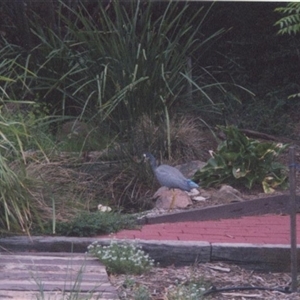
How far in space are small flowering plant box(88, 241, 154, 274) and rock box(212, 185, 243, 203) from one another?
225cm

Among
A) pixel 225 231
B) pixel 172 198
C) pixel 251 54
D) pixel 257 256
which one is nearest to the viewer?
pixel 257 256

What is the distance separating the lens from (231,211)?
8.00 m

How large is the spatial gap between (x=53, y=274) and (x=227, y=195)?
9.54 feet

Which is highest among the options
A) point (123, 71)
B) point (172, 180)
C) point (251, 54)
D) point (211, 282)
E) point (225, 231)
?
point (251, 54)

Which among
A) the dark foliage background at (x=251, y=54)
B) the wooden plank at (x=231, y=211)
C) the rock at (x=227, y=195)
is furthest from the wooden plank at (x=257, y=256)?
the dark foliage background at (x=251, y=54)

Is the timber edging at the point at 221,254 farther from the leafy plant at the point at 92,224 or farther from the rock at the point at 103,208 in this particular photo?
the rock at the point at 103,208

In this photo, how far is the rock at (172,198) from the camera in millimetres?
8141

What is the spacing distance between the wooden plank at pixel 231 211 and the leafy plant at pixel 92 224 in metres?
0.39

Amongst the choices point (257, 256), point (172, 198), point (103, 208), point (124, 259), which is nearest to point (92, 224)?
point (103, 208)

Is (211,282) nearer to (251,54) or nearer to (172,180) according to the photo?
(172,180)

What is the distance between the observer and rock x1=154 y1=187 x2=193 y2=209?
814 centimetres

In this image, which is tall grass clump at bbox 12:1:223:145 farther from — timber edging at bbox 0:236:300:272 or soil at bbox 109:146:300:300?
soil at bbox 109:146:300:300

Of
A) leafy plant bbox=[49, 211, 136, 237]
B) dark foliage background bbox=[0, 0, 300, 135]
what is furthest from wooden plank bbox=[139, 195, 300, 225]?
dark foliage background bbox=[0, 0, 300, 135]

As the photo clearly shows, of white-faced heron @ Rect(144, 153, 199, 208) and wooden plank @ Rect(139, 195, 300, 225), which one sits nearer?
wooden plank @ Rect(139, 195, 300, 225)
